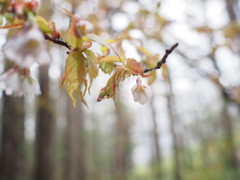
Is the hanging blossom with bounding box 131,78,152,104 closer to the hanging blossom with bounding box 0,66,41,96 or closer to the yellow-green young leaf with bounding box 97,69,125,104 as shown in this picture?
the yellow-green young leaf with bounding box 97,69,125,104

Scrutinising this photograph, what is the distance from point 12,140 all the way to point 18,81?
12.0 feet

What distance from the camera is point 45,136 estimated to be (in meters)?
4.53

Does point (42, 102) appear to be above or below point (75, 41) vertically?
above

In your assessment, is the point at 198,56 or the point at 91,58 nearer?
the point at 91,58

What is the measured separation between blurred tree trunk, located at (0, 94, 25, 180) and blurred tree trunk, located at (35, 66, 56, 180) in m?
0.49

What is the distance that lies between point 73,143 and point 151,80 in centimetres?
523

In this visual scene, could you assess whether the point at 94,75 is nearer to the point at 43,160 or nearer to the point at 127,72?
the point at 127,72

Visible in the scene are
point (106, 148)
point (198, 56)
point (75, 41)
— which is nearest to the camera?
point (75, 41)

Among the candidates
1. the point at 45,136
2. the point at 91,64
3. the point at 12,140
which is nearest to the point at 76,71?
the point at 91,64

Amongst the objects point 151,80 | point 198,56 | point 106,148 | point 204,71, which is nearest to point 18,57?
point 151,80

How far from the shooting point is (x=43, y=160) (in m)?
4.34

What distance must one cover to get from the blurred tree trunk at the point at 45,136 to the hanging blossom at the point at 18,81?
3.92 meters

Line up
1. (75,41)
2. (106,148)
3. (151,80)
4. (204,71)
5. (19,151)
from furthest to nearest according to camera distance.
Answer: (106,148) < (19,151) < (204,71) < (151,80) < (75,41)

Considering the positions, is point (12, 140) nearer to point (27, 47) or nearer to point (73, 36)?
point (73, 36)
